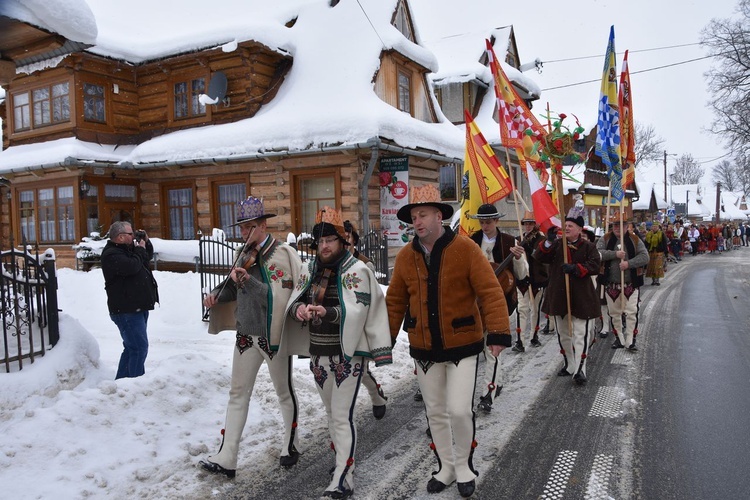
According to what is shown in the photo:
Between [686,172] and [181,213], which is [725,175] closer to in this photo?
[686,172]

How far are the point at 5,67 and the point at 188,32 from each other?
12.5m

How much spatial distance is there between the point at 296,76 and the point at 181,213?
5.30 m

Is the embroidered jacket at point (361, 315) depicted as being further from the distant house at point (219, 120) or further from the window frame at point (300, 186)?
the window frame at point (300, 186)

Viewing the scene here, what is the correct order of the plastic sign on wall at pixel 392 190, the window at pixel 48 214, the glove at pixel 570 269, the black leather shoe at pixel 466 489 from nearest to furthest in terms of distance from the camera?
the black leather shoe at pixel 466 489
the glove at pixel 570 269
the plastic sign on wall at pixel 392 190
the window at pixel 48 214

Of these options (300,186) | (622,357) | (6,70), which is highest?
(6,70)

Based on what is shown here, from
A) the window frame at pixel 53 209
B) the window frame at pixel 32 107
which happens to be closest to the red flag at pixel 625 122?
the window frame at pixel 53 209

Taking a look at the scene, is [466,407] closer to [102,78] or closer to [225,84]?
[225,84]

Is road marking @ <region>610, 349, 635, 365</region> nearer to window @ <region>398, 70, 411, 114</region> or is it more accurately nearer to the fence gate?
the fence gate

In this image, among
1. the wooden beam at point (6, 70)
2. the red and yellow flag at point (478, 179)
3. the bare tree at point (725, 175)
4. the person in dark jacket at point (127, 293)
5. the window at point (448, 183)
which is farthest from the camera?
the bare tree at point (725, 175)

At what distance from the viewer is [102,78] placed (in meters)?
15.8

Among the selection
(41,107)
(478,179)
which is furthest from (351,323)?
(41,107)

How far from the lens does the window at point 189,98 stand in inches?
615

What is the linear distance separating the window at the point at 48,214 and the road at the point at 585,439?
13.6 meters

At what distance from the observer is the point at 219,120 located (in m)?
15.3
